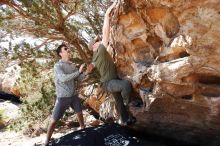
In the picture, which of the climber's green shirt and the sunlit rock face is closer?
the sunlit rock face

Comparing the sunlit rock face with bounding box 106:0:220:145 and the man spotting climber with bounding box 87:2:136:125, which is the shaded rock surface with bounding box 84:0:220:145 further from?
the man spotting climber with bounding box 87:2:136:125

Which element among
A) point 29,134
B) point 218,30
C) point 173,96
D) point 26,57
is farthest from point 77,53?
point 218,30

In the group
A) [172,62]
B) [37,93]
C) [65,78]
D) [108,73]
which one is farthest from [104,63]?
[37,93]

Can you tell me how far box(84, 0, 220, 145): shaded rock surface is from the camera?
593cm

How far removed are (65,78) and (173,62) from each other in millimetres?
2240

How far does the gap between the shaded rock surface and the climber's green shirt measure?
33 centimetres

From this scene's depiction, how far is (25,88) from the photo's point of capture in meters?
11.1

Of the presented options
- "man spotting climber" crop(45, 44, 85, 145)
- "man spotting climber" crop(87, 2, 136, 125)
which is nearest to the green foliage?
"man spotting climber" crop(45, 44, 85, 145)

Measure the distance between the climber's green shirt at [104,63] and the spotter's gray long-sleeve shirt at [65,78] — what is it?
1.61 feet

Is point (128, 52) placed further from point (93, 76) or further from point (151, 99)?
point (93, 76)

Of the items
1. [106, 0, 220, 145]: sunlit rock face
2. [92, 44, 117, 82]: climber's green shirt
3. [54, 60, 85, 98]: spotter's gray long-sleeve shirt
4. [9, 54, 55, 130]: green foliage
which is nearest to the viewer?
[106, 0, 220, 145]: sunlit rock face

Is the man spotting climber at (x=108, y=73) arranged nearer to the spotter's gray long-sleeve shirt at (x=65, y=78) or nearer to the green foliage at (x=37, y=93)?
the spotter's gray long-sleeve shirt at (x=65, y=78)

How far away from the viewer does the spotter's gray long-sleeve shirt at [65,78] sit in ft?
24.3

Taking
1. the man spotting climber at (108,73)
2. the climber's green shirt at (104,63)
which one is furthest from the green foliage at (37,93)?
the climber's green shirt at (104,63)
